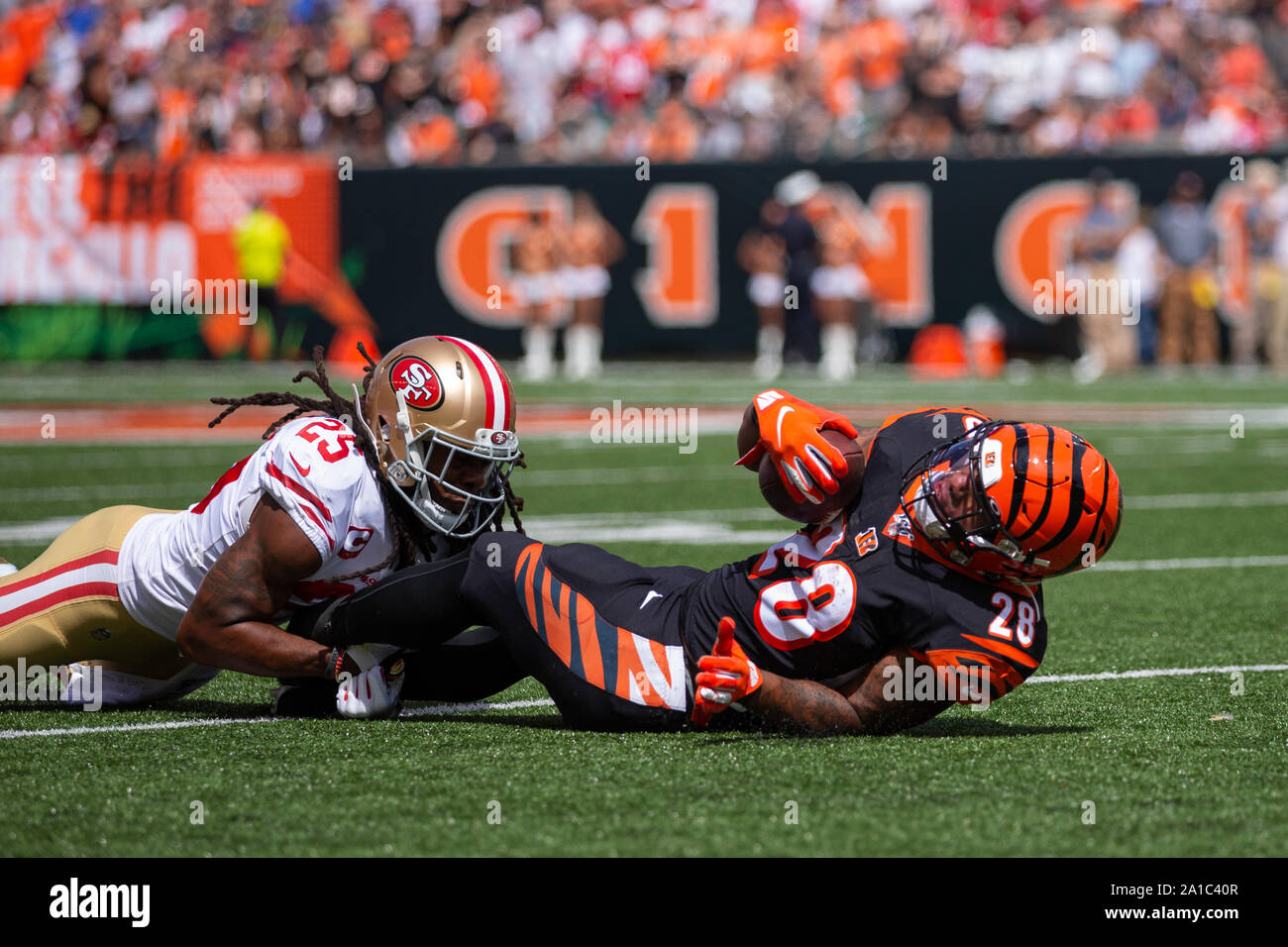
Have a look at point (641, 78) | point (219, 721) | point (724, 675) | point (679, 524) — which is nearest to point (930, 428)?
point (724, 675)

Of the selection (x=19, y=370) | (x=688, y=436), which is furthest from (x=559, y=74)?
(x=688, y=436)

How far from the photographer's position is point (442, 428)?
421 centimetres

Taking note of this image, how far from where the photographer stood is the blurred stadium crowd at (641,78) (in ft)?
63.7

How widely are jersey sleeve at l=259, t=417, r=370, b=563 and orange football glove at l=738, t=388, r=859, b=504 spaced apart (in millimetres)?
904

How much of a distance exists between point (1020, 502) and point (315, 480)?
1.55 m

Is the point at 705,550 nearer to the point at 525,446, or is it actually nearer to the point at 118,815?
the point at 118,815

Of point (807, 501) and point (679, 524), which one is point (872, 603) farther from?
point (679, 524)

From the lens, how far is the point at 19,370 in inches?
779

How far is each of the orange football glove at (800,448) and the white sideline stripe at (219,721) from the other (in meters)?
1.05

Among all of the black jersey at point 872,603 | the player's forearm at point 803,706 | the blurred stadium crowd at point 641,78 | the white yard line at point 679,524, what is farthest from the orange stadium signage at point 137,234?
the player's forearm at point 803,706

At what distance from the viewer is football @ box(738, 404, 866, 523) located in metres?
4.07

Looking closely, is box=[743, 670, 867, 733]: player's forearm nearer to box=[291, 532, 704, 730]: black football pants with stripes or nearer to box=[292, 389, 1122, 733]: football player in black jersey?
box=[292, 389, 1122, 733]: football player in black jersey

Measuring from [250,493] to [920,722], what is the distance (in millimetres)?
1617

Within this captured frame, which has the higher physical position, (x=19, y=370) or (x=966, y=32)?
(x=966, y=32)
